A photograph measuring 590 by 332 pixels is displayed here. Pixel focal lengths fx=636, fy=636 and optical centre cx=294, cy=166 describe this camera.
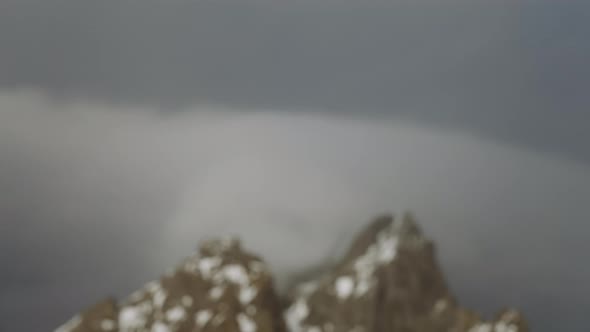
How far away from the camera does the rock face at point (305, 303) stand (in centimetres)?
204

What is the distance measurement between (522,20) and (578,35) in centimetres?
23

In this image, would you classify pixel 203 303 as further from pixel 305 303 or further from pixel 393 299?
pixel 393 299

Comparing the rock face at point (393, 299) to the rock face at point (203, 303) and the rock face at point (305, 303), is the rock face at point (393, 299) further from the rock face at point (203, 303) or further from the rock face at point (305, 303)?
the rock face at point (203, 303)

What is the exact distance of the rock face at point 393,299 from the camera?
2.09 meters

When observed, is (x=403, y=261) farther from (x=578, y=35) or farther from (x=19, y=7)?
(x=19, y=7)

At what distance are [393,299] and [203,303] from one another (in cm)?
63

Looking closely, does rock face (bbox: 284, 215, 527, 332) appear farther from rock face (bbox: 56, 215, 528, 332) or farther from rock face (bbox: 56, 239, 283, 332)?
rock face (bbox: 56, 239, 283, 332)

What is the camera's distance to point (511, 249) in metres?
2.56

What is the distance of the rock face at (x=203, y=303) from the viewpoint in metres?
2.04

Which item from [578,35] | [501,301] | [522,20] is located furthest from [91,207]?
[578,35]

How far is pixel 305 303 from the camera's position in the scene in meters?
2.22

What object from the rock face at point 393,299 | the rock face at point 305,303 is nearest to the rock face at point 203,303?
the rock face at point 305,303

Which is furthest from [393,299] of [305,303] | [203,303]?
[203,303]

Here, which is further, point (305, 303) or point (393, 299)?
point (305, 303)
